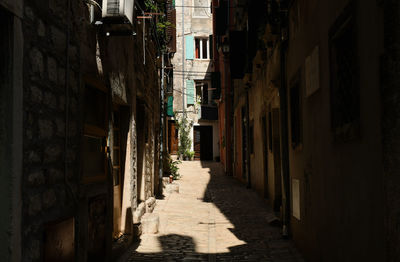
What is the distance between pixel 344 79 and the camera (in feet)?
11.7

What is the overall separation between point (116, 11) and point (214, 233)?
431cm

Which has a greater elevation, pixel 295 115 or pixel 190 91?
pixel 190 91

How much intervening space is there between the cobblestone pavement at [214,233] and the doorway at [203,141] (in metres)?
15.5

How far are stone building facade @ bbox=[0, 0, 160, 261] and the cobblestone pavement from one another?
1385mm

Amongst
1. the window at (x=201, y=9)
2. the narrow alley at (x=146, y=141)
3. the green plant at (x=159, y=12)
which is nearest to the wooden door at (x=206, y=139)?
the window at (x=201, y=9)

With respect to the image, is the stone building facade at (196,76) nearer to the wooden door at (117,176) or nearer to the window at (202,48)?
the window at (202,48)

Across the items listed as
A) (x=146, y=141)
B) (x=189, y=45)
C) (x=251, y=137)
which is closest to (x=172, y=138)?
(x=189, y=45)

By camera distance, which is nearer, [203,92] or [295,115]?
[295,115]

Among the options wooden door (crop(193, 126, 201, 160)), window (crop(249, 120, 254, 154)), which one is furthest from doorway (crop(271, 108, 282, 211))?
wooden door (crop(193, 126, 201, 160))

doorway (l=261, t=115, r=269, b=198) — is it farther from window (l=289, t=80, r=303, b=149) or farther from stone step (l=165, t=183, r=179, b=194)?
window (l=289, t=80, r=303, b=149)

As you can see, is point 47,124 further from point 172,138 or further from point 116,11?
point 172,138

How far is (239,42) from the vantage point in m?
13.2

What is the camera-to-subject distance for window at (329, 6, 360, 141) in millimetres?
3135

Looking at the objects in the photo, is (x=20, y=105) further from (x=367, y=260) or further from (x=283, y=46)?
(x=283, y=46)
